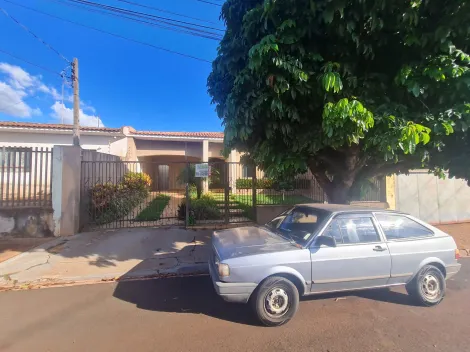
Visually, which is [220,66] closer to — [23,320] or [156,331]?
[156,331]

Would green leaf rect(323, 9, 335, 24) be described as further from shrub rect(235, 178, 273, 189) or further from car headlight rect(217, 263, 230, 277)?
shrub rect(235, 178, 273, 189)

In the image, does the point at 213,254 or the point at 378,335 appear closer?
the point at 378,335

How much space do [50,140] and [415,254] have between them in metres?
16.3

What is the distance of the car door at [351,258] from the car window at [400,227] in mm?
186

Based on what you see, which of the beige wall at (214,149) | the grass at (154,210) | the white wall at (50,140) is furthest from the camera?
the beige wall at (214,149)

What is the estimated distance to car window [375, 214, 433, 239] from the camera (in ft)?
12.7

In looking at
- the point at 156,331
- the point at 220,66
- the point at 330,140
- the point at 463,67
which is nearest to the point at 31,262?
the point at 156,331

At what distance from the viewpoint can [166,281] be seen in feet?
15.3

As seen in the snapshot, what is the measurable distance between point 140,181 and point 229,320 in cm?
922

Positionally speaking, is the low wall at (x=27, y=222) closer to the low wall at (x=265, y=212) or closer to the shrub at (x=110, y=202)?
the shrub at (x=110, y=202)

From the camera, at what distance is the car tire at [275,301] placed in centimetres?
315

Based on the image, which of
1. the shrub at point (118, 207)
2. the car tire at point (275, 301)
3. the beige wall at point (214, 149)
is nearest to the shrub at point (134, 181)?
the shrub at point (118, 207)

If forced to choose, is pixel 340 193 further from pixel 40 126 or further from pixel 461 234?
pixel 40 126

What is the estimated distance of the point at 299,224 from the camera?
4195mm
